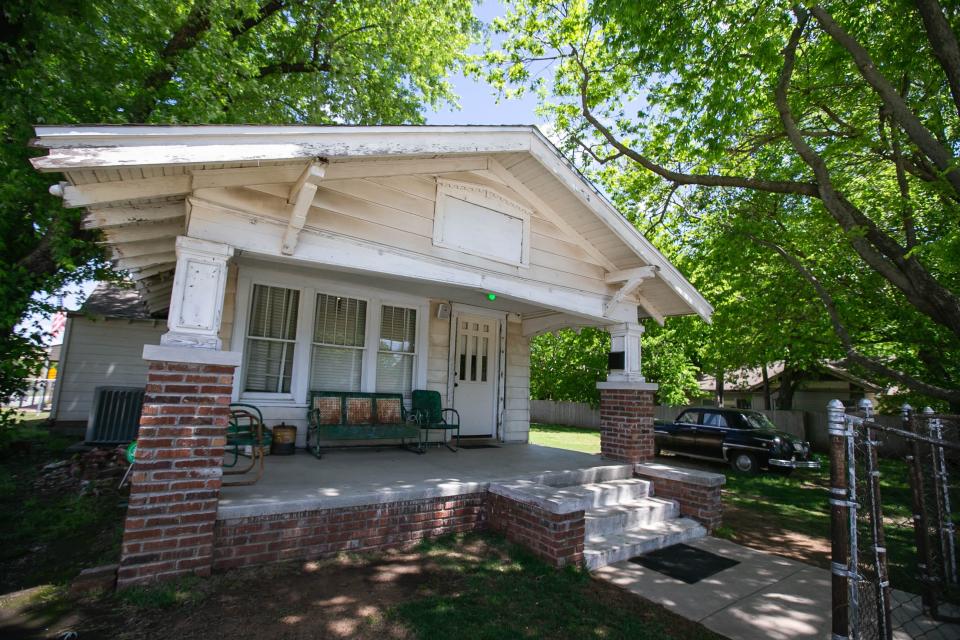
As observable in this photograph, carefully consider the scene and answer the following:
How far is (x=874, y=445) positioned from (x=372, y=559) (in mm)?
3696

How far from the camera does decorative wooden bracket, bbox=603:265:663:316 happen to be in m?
6.40

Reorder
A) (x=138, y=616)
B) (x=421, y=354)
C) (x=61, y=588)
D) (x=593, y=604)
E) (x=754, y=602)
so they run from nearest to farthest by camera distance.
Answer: (x=138, y=616)
(x=61, y=588)
(x=593, y=604)
(x=754, y=602)
(x=421, y=354)

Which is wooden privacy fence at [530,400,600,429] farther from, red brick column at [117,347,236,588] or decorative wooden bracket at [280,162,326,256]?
red brick column at [117,347,236,588]

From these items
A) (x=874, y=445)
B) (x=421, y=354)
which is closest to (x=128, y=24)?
(x=421, y=354)

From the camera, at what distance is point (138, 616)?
2.92 m

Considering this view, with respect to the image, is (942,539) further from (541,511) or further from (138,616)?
(138,616)

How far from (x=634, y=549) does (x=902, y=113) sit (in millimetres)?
5615

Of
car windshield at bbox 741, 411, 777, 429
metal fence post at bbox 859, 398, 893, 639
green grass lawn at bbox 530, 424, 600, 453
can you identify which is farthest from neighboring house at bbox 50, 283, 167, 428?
car windshield at bbox 741, 411, 777, 429

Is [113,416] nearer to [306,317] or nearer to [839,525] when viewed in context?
[306,317]

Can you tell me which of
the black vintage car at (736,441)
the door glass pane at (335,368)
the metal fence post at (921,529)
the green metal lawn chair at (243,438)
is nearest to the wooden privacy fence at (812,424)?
the black vintage car at (736,441)

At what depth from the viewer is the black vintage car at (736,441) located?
10.1 m

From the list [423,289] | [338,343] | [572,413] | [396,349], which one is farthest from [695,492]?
[572,413]

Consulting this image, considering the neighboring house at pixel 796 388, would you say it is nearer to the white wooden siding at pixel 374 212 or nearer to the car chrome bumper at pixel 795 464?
the car chrome bumper at pixel 795 464

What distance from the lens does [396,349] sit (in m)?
7.36
